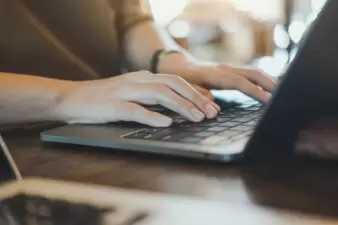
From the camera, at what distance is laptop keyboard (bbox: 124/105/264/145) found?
2.03ft

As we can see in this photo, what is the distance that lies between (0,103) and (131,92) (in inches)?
8.0

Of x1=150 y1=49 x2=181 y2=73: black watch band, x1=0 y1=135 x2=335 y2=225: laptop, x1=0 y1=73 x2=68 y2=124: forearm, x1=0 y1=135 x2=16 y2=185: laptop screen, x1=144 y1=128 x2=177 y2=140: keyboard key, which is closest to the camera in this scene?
x1=0 y1=135 x2=335 y2=225: laptop

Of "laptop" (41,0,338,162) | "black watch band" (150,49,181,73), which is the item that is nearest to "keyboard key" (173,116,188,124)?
"laptop" (41,0,338,162)

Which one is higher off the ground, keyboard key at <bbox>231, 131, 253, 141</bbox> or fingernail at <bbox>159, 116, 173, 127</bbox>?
keyboard key at <bbox>231, 131, 253, 141</bbox>

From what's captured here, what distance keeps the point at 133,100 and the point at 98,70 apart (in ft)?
1.52

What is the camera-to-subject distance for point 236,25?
4316mm

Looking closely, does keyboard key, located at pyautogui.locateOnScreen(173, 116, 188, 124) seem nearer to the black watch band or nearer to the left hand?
Answer: the left hand

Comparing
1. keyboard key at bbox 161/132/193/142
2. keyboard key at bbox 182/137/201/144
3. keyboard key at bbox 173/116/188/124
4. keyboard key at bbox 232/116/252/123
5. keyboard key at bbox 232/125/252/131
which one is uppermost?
keyboard key at bbox 182/137/201/144

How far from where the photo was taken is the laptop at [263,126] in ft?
1.57

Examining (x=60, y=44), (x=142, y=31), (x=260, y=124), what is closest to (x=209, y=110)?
(x=260, y=124)

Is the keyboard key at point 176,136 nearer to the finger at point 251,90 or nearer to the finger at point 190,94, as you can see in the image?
the finger at point 190,94

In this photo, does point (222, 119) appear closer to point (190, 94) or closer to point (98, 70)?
point (190, 94)

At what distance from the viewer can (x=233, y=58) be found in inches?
167

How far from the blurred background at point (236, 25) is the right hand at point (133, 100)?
10.9 feet
